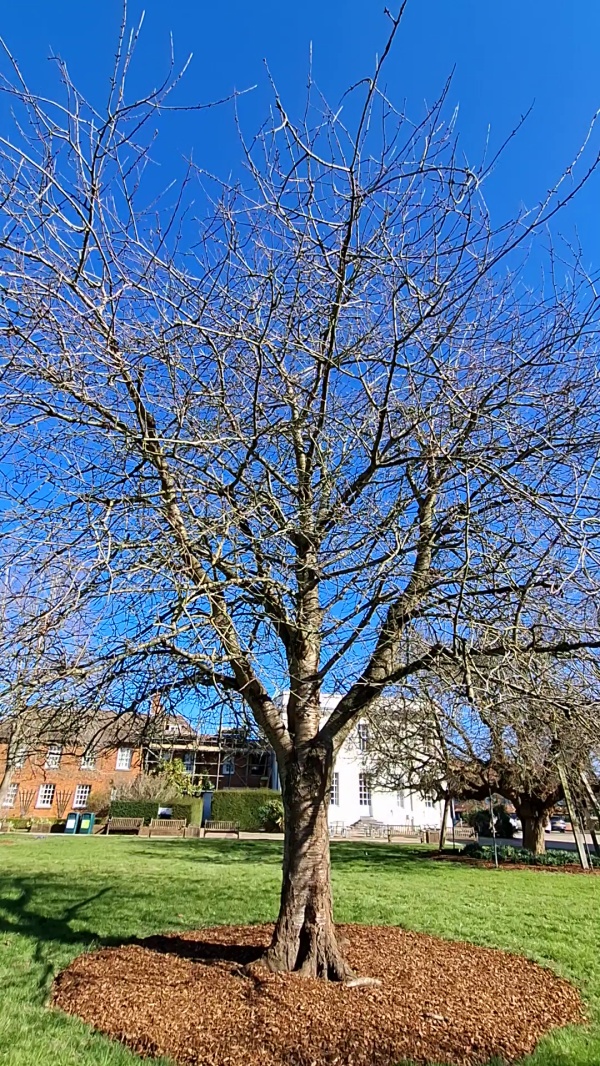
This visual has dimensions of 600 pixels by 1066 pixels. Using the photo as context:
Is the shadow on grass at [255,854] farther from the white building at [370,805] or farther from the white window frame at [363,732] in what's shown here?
the white building at [370,805]

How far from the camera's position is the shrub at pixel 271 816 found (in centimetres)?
2834

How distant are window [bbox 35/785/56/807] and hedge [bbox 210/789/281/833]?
9219mm

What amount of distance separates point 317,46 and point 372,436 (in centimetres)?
262

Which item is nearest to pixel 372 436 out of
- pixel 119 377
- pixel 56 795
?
pixel 119 377

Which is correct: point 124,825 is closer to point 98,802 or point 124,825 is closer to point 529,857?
point 98,802

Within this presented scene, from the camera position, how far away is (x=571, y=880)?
47.0ft

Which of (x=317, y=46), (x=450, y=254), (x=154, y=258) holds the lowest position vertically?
(x=154, y=258)

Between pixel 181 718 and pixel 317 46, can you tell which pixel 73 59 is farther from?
pixel 181 718

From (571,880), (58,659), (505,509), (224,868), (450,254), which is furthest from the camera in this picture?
(571,880)

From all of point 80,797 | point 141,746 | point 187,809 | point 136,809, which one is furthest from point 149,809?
point 141,746

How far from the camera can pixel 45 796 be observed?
3209 centimetres

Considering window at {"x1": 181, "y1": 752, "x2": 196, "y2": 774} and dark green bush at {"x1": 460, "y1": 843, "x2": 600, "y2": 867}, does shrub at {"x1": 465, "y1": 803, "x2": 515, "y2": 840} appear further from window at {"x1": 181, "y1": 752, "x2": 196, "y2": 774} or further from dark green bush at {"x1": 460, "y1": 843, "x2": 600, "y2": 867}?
window at {"x1": 181, "y1": 752, "x2": 196, "y2": 774}

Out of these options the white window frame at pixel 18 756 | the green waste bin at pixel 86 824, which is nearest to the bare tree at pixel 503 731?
the white window frame at pixel 18 756

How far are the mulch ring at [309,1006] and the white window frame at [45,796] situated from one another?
3018 centimetres
